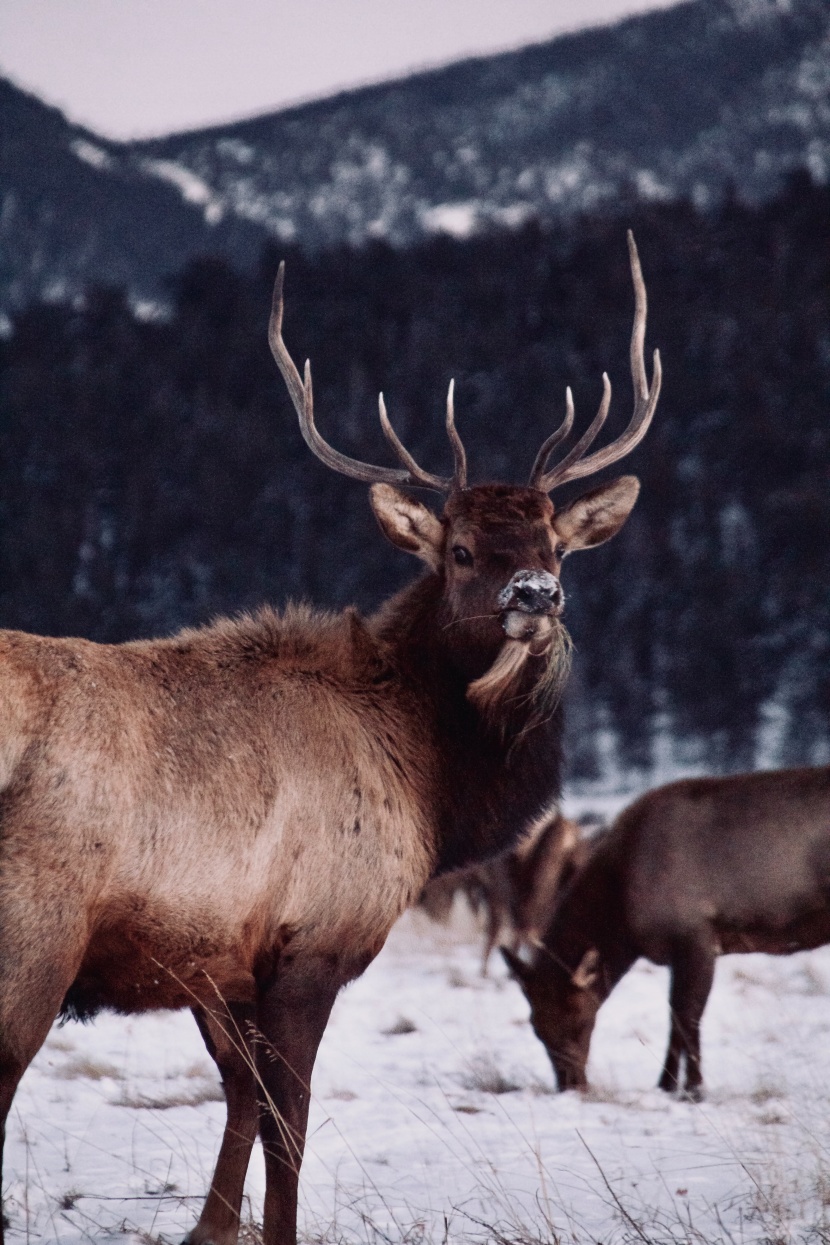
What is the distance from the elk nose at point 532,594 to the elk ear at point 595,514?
567mm

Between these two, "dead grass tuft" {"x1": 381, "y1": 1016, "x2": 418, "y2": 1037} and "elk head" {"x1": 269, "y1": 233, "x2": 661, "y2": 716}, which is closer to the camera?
"elk head" {"x1": 269, "y1": 233, "x2": 661, "y2": 716}

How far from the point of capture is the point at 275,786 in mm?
3326

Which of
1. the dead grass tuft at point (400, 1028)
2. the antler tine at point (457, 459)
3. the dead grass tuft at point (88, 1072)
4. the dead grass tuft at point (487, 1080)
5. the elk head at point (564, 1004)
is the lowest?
the dead grass tuft at point (400, 1028)

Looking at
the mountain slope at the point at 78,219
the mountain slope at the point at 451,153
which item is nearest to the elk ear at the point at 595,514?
the mountain slope at the point at 451,153

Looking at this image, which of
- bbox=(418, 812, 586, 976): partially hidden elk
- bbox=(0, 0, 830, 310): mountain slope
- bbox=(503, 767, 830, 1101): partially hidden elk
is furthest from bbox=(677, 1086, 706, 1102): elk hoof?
bbox=(0, 0, 830, 310): mountain slope

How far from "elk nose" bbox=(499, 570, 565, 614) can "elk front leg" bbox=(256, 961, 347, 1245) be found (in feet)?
3.95

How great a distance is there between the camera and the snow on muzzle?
3.71 meters

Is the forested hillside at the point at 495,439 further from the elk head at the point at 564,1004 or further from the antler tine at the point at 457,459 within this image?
the antler tine at the point at 457,459

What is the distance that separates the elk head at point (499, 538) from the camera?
384 centimetres

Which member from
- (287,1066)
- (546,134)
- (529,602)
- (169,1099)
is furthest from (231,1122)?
(546,134)

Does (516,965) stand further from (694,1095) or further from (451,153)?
(451,153)

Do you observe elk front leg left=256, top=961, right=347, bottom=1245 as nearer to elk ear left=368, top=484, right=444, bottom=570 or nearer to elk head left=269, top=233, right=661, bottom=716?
elk head left=269, top=233, right=661, bottom=716

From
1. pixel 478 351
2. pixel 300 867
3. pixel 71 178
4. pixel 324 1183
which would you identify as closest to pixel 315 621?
pixel 300 867

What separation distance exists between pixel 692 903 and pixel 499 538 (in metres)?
3.49
